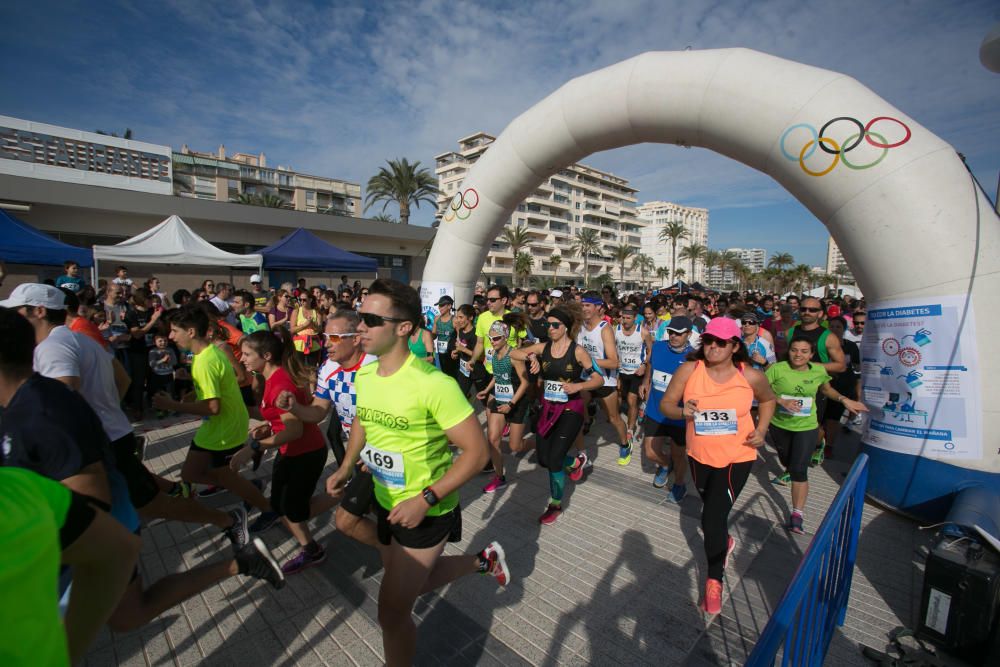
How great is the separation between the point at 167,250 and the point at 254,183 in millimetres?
68680

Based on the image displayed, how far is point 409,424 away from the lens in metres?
2.21

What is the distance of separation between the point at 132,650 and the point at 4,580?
2686 mm

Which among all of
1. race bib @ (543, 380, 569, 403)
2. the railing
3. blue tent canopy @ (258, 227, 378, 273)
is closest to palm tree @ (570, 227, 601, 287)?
blue tent canopy @ (258, 227, 378, 273)

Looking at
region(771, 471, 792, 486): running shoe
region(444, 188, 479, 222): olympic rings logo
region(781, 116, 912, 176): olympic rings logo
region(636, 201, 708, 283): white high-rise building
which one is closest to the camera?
region(781, 116, 912, 176): olympic rings logo

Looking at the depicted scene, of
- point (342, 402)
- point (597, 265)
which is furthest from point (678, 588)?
point (597, 265)

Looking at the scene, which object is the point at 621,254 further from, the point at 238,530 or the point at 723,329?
the point at 238,530

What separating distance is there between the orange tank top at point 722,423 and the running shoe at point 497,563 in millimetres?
1565

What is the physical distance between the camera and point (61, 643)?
956 mm

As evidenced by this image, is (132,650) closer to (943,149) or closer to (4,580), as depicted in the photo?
(4,580)

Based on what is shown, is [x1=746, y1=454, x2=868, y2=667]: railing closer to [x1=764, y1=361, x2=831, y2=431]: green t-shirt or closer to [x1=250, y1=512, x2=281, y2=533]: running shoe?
[x1=764, y1=361, x2=831, y2=431]: green t-shirt

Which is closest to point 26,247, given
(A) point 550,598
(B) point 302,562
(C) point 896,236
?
(B) point 302,562

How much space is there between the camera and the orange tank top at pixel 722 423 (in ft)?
10.3

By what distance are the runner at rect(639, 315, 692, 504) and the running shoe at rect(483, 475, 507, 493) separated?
1.62 m

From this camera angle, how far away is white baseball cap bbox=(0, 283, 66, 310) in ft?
10.1
